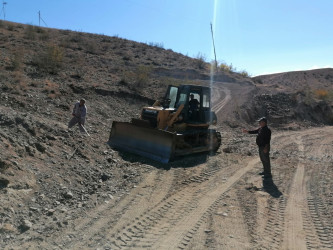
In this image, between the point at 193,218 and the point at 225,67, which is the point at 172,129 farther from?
the point at 225,67

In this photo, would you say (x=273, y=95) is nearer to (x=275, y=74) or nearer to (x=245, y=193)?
(x=245, y=193)

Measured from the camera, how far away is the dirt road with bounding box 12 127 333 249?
498 cm

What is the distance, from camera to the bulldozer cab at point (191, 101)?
11.4m

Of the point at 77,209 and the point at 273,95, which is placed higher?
the point at 273,95

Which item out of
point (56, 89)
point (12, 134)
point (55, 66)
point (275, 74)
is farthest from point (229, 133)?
point (275, 74)

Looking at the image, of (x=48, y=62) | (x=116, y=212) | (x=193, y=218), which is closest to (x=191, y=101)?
(x=193, y=218)

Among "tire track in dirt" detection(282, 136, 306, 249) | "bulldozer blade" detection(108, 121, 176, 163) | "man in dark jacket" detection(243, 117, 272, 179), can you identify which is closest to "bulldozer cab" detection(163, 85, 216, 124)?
"bulldozer blade" detection(108, 121, 176, 163)

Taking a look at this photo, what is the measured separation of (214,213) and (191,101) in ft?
19.1

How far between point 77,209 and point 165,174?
10.5 feet

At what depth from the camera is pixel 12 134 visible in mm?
7664

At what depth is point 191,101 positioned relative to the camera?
37.6ft

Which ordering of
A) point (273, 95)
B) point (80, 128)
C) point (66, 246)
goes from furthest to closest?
point (273, 95) < point (80, 128) < point (66, 246)

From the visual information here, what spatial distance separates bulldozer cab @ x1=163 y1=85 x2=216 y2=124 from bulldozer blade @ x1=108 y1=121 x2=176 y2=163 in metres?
1.61

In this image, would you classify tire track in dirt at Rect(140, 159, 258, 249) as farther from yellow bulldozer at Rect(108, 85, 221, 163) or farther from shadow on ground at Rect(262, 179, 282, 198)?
yellow bulldozer at Rect(108, 85, 221, 163)
